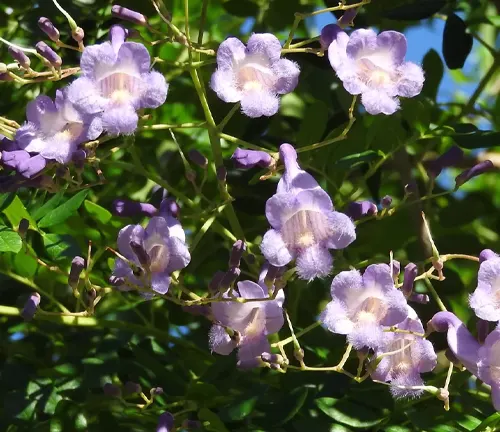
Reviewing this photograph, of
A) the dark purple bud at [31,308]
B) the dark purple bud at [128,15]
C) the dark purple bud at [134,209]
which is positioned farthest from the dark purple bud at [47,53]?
the dark purple bud at [31,308]

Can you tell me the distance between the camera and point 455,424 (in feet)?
5.05

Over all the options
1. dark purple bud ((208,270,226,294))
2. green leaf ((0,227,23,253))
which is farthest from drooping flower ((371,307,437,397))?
green leaf ((0,227,23,253))

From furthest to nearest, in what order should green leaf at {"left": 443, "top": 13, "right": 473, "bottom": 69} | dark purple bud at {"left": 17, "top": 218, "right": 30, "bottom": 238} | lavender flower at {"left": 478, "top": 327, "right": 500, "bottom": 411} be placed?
green leaf at {"left": 443, "top": 13, "right": 473, "bottom": 69}, dark purple bud at {"left": 17, "top": 218, "right": 30, "bottom": 238}, lavender flower at {"left": 478, "top": 327, "right": 500, "bottom": 411}

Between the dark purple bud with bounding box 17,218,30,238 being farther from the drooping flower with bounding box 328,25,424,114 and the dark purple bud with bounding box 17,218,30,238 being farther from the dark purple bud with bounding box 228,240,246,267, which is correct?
the drooping flower with bounding box 328,25,424,114

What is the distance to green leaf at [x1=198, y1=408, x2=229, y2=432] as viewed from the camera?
1534 mm

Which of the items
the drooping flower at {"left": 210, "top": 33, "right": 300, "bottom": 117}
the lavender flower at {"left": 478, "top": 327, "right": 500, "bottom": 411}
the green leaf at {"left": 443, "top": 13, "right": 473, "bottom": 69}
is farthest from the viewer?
the green leaf at {"left": 443, "top": 13, "right": 473, "bottom": 69}

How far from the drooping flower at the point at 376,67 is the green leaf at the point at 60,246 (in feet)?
1.70

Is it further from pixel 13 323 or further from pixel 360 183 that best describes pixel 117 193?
pixel 360 183

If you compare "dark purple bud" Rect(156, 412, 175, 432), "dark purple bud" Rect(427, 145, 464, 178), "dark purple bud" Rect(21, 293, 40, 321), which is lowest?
"dark purple bud" Rect(156, 412, 175, 432)

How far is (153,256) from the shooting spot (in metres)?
1.39

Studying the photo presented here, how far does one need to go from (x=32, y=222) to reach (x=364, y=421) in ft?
2.08

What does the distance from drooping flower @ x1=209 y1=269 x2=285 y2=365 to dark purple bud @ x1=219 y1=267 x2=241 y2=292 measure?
4 centimetres

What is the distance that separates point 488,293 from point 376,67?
376 mm

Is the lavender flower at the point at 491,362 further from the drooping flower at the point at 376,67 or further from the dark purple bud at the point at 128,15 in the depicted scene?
the dark purple bud at the point at 128,15
